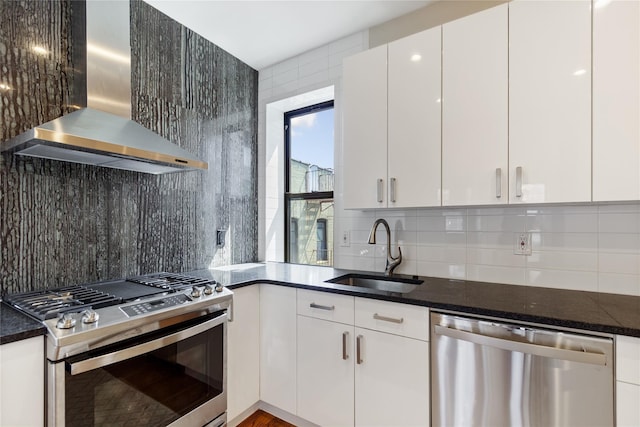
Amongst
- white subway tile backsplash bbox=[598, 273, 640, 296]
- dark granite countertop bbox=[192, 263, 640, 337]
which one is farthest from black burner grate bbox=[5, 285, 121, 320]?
white subway tile backsplash bbox=[598, 273, 640, 296]

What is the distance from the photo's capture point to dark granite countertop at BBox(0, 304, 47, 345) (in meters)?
0.98

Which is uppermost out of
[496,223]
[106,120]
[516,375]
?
[106,120]

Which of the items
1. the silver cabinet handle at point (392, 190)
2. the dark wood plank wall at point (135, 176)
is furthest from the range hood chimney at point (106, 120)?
the silver cabinet handle at point (392, 190)

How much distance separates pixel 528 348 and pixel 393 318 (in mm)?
538

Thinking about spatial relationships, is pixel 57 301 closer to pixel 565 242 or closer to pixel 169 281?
pixel 169 281

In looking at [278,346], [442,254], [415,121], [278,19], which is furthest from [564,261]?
[278,19]

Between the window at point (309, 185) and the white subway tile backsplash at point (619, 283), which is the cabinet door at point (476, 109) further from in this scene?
the window at point (309, 185)

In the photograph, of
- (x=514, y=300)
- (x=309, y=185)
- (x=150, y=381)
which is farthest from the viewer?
(x=309, y=185)

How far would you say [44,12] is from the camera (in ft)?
5.05

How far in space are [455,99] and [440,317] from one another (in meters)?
1.11

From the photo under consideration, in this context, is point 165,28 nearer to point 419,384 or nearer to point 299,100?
point 299,100

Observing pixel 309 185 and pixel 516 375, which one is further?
pixel 309 185

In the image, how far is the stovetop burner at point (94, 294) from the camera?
1180 millimetres

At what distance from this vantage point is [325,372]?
1.69 m
